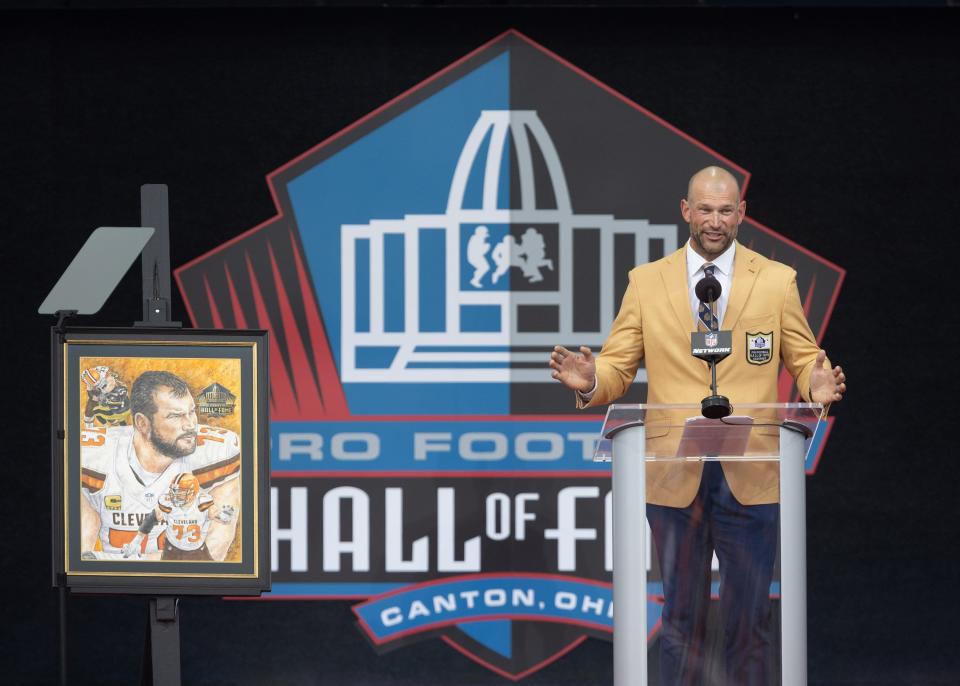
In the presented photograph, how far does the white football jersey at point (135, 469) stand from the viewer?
3.33 m

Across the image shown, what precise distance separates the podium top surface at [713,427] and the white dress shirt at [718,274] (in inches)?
21.7

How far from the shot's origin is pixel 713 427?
2.54m

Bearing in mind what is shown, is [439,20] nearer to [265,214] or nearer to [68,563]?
[265,214]

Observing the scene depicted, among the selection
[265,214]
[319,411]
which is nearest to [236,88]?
[265,214]

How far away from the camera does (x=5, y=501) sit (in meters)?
4.57

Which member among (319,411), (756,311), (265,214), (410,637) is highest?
(265,214)

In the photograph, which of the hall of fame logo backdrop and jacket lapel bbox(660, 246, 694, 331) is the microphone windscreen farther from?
the hall of fame logo backdrop

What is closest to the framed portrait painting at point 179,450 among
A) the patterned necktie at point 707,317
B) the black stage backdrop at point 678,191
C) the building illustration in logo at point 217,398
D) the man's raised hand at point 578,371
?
the building illustration in logo at point 217,398

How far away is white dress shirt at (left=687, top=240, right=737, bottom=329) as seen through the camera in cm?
306

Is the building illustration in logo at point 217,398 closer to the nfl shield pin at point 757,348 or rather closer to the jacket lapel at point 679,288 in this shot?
the jacket lapel at point 679,288

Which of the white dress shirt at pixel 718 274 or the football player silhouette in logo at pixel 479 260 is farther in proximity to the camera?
the football player silhouette in logo at pixel 479 260

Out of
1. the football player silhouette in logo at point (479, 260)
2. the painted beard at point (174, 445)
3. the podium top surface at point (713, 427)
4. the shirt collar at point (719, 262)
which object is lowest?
the painted beard at point (174, 445)

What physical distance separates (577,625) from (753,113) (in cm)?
192

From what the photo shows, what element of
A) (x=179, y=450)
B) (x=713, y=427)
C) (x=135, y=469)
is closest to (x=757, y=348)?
(x=713, y=427)
